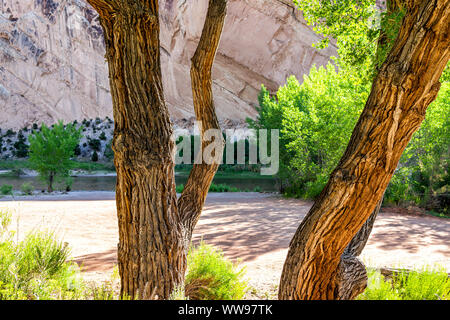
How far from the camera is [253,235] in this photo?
7203 millimetres

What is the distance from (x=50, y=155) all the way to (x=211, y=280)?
46.5 feet

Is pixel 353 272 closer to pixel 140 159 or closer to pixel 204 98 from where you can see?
pixel 140 159

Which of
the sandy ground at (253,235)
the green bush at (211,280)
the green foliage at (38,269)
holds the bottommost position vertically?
the sandy ground at (253,235)

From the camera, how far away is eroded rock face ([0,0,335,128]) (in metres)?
36.2

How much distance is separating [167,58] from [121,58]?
37.5 m

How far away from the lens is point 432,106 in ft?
34.2

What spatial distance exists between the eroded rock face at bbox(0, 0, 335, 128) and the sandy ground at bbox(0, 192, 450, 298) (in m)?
28.7

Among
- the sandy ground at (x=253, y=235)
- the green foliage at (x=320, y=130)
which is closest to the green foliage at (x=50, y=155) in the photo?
the sandy ground at (x=253, y=235)

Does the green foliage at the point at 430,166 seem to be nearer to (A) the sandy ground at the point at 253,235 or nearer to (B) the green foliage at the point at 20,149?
(A) the sandy ground at the point at 253,235

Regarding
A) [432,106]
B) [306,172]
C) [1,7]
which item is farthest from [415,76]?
[1,7]

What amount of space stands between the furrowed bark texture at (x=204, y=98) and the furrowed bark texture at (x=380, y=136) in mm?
1169

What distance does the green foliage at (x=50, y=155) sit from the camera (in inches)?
604

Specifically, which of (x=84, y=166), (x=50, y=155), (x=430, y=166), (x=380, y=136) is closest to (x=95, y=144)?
(x=84, y=166)
